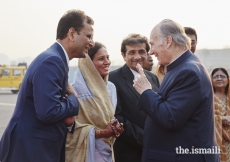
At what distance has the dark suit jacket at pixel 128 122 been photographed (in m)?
3.79

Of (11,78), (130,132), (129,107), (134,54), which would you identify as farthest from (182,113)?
(11,78)

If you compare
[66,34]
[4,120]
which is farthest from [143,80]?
[4,120]

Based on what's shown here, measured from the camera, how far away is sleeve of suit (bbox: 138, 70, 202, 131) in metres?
2.65

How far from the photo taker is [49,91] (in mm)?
2531

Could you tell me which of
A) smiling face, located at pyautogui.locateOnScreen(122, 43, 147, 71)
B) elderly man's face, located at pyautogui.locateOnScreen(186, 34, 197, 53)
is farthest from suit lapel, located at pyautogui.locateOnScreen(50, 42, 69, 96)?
elderly man's face, located at pyautogui.locateOnScreen(186, 34, 197, 53)

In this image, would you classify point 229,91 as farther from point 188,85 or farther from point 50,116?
point 50,116

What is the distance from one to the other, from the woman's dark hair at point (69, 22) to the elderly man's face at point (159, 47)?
560 millimetres

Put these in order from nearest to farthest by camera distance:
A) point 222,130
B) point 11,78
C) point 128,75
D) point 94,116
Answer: point 94,116 < point 128,75 < point 222,130 < point 11,78

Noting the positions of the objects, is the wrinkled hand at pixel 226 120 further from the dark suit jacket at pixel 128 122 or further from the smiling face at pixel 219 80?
the dark suit jacket at pixel 128 122

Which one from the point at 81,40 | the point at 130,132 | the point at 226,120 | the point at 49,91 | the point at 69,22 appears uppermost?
the point at 69,22

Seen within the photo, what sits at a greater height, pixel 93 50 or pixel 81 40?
pixel 81 40

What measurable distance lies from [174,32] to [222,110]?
2.24m

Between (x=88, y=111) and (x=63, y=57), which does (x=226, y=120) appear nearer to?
(x=88, y=111)

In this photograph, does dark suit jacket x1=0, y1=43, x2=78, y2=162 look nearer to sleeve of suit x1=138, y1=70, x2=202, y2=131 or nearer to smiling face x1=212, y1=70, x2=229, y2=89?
sleeve of suit x1=138, y1=70, x2=202, y2=131
